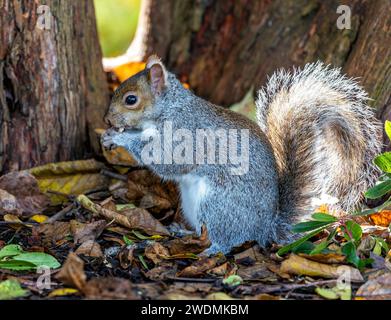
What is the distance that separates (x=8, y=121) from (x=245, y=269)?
1.36 metres

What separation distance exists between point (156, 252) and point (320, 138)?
2.78ft

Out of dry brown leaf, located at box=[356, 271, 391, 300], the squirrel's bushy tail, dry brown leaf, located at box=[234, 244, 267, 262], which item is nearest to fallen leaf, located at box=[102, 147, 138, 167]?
the squirrel's bushy tail

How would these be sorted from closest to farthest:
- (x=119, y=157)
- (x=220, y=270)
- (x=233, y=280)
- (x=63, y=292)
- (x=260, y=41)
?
(x=63, y=292)
(x=233, y=280)
(x=220, y=270)
(x=119, y=157)
(x=260, y=41)

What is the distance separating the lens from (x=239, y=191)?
2.57m

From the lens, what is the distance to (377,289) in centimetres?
207

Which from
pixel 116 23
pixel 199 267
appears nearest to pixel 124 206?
pixel 199 267

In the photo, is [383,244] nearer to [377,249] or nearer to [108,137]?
[377,249]

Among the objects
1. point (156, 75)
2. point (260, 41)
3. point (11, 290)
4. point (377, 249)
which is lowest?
point (11, 290)

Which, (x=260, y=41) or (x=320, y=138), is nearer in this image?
(x=320, y=138)

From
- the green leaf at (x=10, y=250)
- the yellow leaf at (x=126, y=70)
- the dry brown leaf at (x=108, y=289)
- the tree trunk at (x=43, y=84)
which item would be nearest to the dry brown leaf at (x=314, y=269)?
the dry brown leaf at (x=108, y=289)

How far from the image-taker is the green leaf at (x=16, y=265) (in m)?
2.22

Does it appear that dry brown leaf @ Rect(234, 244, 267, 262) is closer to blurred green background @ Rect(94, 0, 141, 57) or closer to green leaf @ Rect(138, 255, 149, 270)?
green leaf @ Rect(138, 255, 149, 270)

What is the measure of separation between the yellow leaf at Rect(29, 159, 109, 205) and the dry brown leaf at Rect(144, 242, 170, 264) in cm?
72
